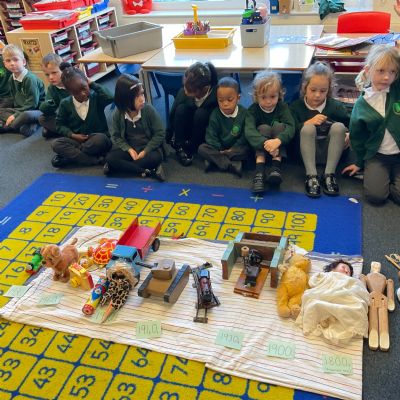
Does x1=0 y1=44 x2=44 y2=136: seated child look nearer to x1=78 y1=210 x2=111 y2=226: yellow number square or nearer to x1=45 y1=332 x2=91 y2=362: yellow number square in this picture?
x1=78 y1=210 x2=111 y2=226: yellow number square

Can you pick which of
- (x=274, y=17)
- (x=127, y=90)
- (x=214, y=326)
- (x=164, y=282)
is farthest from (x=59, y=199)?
(x=274, y=17)

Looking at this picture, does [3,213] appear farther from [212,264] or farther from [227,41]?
[227,41]

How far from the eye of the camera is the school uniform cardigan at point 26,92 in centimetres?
337

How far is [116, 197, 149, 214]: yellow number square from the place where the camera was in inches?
89.7

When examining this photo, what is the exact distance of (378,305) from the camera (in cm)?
154

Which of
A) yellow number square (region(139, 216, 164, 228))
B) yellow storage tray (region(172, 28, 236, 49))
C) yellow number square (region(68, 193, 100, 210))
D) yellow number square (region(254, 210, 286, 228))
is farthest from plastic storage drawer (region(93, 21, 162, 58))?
yellow number square (region(254, 210, 286, 228))

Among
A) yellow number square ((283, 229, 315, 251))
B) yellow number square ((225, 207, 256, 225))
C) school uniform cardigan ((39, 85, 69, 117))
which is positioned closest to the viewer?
yellow number square ((283, 229, 315, 251))

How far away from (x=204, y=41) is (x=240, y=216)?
55.0 inches

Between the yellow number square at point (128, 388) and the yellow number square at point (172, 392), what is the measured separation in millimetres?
26

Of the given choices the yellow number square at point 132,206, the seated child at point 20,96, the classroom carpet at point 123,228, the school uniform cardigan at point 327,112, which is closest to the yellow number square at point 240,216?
the classroom carpet at point 123,228

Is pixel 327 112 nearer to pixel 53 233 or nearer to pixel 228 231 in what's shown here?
pixel 228 231

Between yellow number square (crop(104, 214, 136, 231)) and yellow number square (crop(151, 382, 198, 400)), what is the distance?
0.91m

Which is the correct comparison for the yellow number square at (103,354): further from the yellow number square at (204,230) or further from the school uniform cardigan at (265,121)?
the school uniform cardigan at (265,121)

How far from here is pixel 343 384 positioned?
1322mm
